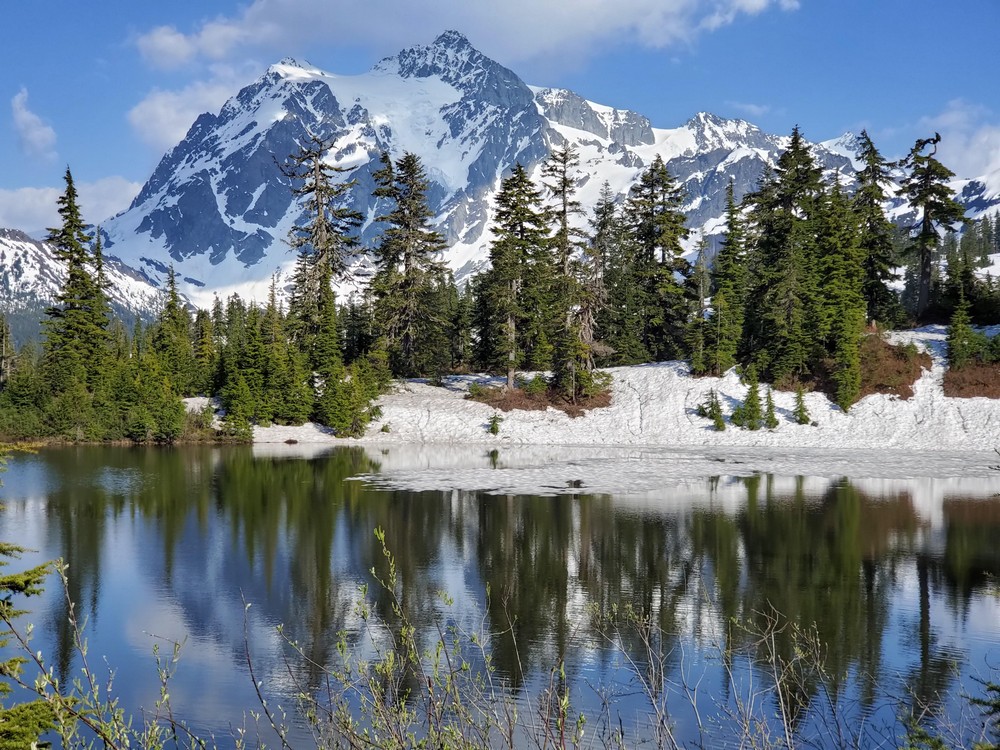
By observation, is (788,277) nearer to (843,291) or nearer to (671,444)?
(843,291)

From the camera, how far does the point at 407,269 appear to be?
50.1m

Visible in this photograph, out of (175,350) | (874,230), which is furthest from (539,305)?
(175,350)

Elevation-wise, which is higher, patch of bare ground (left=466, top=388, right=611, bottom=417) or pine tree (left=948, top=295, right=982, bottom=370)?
pine tree (left=948, top=295, right=982, bottom=370)

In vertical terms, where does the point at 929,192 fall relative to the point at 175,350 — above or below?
above

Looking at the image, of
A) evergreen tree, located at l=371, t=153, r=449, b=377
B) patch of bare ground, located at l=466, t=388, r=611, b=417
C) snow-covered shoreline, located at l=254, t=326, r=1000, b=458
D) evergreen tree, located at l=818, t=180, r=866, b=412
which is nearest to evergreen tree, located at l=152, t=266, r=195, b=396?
snow-covered shoreline, located at l=254, t=326, r=1000, b=458

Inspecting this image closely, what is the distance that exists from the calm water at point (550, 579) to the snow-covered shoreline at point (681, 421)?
11834 mm

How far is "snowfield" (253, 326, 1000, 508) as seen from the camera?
1164 inches

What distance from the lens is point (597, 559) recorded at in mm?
18266

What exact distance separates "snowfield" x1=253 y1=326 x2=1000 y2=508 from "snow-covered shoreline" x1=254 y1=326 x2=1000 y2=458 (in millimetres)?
78

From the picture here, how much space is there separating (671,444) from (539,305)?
12481 millimetres

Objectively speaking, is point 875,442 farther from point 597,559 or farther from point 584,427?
point 597,559

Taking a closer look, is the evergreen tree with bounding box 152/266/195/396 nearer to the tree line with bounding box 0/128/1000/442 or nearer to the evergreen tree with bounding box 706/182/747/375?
the tree line with bounding box 0/128/1000/442

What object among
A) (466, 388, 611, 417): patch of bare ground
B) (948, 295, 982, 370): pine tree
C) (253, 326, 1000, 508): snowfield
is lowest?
(253, 326, 1000, 508): snowfield

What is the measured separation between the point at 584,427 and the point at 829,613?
31471 millimetres
